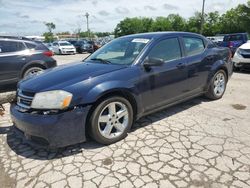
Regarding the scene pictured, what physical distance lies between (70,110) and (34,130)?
20.3 inches

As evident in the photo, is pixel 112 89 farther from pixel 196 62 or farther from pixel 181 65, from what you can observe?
pixel 196 62

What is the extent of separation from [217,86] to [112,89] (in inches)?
124

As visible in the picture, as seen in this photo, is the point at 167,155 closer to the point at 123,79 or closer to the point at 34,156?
the point at 123,79

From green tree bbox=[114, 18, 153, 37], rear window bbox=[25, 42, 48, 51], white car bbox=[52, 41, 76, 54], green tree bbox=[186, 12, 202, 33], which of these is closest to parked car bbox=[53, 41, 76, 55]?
white car bbox=[52, 41, 76, 54]

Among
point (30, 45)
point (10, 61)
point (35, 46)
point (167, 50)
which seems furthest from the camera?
point (35, 46)

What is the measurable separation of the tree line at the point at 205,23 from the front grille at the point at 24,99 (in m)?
35.9

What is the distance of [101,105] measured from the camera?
3.30 m

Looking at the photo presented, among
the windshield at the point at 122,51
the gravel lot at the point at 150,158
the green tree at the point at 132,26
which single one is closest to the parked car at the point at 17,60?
the gravel lot at the point at 150,158

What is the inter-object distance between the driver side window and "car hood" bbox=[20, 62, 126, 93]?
2.40 ft

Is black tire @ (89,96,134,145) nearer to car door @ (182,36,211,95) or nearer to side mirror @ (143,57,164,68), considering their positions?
side mirror @ (143,57,164,68)

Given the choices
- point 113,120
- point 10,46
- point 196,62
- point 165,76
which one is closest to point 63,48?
point 10,46

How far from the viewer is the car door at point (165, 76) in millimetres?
3852

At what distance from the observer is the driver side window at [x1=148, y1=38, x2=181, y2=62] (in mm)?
4012

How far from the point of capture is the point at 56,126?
3.00 m
